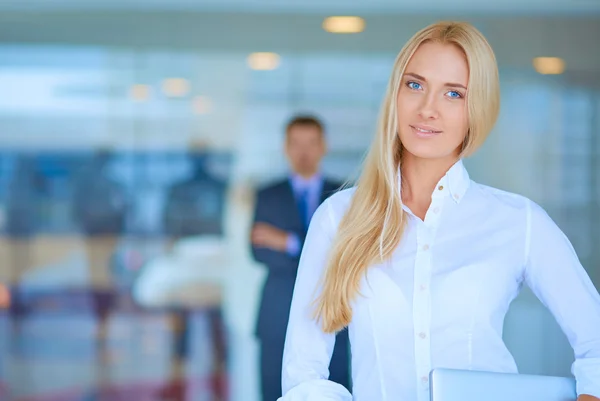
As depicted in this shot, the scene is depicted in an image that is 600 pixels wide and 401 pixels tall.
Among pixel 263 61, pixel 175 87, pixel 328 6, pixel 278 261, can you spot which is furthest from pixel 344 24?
pixel 278 261

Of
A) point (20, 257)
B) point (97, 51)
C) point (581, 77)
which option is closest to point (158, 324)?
point (20, 257)

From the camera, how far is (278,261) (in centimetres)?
498

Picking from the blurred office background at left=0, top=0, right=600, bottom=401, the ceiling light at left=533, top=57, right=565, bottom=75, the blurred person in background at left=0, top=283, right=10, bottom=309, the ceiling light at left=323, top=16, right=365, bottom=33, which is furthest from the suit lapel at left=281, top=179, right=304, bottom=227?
the blurred person in background at left=0, top=283, right=10, bottom=309

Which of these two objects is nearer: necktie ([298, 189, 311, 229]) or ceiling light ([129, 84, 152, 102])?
necktie ([298, 189, 311, 229])

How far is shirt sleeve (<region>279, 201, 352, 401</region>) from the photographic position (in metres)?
1.64

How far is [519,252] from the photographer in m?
1.69

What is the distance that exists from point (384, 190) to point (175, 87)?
4695 mm

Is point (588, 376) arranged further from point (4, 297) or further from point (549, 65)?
point (4, 297)

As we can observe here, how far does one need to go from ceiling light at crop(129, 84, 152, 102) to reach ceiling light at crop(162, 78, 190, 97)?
0.12m

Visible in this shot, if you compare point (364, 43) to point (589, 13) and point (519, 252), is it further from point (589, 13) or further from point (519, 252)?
point (519, 252)

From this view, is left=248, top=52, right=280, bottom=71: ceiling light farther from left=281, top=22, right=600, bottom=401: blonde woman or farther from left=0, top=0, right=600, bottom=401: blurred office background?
left=281, top=22, right=600, bottom=401: blonde woman

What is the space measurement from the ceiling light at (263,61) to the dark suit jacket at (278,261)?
132 cm

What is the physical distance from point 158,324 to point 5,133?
5.77 ft

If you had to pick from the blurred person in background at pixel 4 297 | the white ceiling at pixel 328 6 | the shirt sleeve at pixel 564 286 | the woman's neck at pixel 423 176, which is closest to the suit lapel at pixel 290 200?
the white ceiling at pixel 328 6
